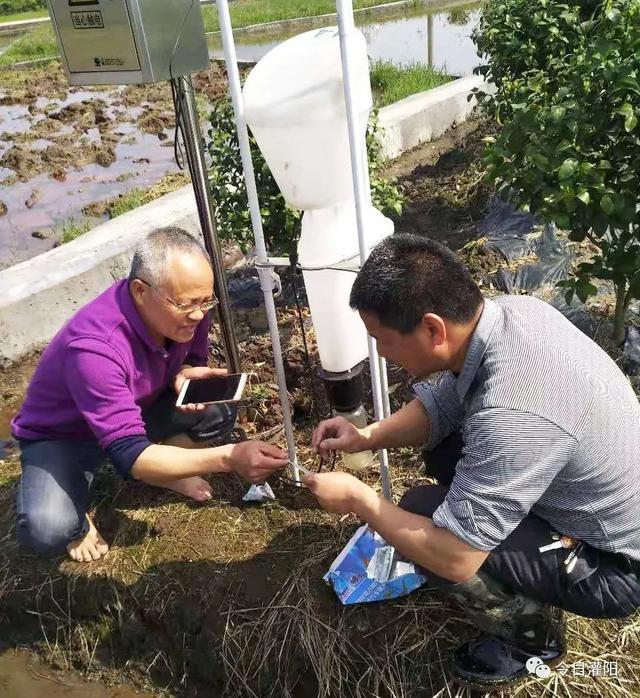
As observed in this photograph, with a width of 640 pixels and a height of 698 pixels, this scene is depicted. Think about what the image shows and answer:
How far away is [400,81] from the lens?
8.46 meters

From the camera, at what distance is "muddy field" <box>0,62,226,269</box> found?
6.03 meters

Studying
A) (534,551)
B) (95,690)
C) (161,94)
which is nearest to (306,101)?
(534,551)

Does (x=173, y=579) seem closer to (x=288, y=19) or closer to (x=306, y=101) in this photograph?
(x=306, y=101)

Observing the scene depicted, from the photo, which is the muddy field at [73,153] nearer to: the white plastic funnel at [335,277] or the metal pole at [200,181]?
the metal pole at [200,181]

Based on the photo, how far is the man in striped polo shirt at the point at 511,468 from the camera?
4.75ft

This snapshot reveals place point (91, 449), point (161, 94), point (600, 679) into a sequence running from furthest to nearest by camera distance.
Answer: point (161, 94)
point (91, 449)
point (600, 679)

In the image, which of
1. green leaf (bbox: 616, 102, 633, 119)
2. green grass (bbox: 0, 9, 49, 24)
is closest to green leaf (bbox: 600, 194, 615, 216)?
green leaf (bbox: 616, 102, 633, 119)

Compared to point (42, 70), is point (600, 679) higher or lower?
lower

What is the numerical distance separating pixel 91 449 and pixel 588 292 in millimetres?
2071

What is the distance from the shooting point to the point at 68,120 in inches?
389

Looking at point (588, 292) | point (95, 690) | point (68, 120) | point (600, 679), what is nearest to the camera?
point (600, 679)

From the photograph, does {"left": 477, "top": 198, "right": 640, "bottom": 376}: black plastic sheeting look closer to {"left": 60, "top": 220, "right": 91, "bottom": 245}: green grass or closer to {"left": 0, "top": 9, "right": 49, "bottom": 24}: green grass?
{"left": 60, "top": 220, "right": 91, "bottom": 245}: green grass

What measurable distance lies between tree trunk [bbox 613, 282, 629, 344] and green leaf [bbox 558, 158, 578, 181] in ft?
2.19

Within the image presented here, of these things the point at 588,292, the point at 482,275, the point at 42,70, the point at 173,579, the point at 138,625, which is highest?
the point at 42,70
